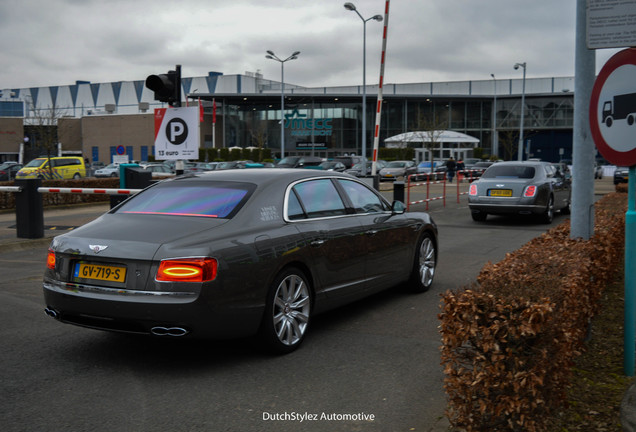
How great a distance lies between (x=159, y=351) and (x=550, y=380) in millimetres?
3173

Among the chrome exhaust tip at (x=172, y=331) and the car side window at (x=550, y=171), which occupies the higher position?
the car side window at (x=550, y=171)

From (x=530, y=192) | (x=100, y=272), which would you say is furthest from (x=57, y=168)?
(x=100, y=272)

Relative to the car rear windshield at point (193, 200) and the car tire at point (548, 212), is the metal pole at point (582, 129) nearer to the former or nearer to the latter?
the car rear windshield at point (193, 200)

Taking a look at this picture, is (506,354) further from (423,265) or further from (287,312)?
(423,265)

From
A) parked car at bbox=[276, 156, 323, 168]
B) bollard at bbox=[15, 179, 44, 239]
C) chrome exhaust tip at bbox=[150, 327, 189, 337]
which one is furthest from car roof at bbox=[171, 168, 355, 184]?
parked car at bbox=[276, 156, 323, 168]

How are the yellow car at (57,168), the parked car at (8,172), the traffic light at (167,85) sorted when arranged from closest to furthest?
1. the traffic light at (167,85)
2. the yellow car at (57,168)
3. the parked car at (8,172)

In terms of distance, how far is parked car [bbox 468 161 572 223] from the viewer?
16062 mm

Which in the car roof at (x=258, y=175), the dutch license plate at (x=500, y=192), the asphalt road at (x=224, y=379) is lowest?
the asphalt road at (x=224, y=379)

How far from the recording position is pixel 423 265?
780 cm

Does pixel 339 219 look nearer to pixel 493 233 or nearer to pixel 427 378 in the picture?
pixel 427 378

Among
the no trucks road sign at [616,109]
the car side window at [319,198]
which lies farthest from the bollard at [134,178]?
the no trucks road sign at [616,109]

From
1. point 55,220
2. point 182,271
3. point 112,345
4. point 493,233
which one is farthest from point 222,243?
point 55,220

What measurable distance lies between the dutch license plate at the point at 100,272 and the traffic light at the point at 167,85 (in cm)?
609

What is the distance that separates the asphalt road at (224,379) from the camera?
154 inches
